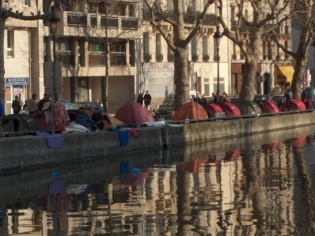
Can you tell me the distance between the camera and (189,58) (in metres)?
81.5

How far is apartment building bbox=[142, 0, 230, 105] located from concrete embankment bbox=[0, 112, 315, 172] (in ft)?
88.1

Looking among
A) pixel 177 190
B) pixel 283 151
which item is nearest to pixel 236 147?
pixel 283 151

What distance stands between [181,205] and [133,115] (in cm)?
1984

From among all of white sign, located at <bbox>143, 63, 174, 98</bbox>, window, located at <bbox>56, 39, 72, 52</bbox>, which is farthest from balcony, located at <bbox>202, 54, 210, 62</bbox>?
window, located at <bbox>56, 39, 72, 52</bbox>

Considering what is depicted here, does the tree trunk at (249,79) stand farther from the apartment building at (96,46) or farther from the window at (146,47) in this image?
the window at (146,47)

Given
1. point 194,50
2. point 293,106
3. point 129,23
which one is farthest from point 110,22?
point 293,106

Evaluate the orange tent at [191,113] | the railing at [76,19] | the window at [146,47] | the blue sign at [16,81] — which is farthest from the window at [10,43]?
the orange tent at [191,113]

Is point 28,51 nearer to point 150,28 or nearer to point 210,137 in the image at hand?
point 150,28

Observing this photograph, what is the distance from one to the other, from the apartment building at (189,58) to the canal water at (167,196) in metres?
41.3

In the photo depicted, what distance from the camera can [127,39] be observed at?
72500 millimetres

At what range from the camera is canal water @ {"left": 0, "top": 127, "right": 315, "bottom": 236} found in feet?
54.1

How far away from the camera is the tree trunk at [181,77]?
49.0 m

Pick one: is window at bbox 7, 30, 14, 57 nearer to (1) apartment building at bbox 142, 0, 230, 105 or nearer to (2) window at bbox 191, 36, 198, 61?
(1) apartment building at bbox 142, 0, 230, 105

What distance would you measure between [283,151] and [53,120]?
25.5 feet
